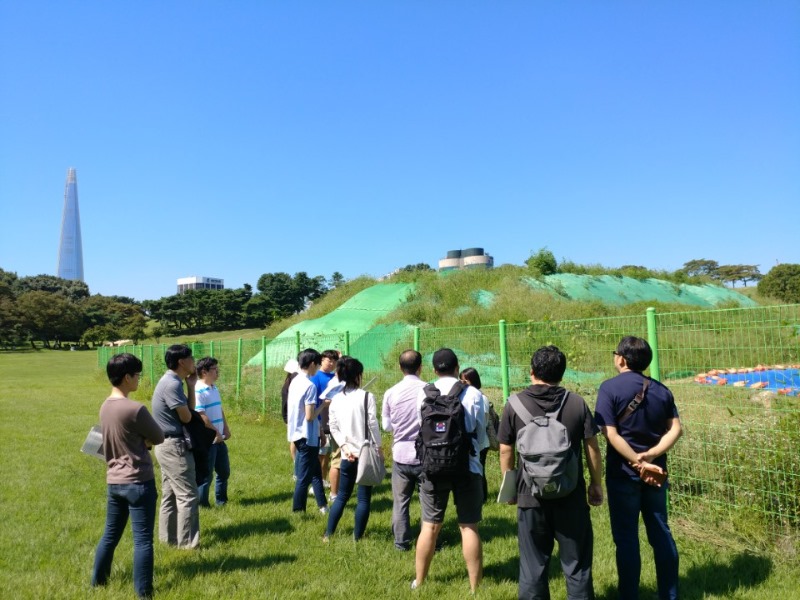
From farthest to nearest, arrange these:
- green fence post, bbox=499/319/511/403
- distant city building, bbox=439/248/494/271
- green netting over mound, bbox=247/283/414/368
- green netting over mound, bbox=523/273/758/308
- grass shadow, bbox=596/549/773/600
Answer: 1. distant city building, bbox=439/248/494/271
2. green netting over mound, bbox=523/273/758/308
3. green netting over mound, bbox=247/283/414/368
4. green fence post, bbox=499/319/511/403
5. grass shadow, bbox=596/549/773/600

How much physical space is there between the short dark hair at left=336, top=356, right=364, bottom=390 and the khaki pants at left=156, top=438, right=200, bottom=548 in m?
1.53

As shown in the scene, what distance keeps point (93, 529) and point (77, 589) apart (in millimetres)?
1773

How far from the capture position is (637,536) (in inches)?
143

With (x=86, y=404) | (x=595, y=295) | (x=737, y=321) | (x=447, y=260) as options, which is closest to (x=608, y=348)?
(x=737, y=321)

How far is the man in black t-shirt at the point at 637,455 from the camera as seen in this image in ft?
11.8

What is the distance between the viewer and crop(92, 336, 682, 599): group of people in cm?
336

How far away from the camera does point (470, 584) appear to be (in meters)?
4.15

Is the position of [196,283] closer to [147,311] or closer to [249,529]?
[147,311]

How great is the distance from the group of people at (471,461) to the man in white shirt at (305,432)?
28.6 inches

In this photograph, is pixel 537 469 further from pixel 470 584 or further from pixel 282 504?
pixel 282 504

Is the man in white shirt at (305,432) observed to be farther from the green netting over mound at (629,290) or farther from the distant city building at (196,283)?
the distant city building at (196,283)

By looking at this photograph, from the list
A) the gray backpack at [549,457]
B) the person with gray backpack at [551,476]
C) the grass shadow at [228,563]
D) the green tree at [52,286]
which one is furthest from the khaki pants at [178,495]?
the green tree at [52,286]

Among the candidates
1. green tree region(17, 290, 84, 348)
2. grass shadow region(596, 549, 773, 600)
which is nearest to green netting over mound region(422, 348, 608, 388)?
grass shadow region(596, 549, 773, 600)

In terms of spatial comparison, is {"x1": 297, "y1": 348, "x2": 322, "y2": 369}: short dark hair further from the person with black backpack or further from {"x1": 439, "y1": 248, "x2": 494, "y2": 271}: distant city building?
{"x1": 439, "y1": 248, "x2": 494, "y2": 271}: distant city building
